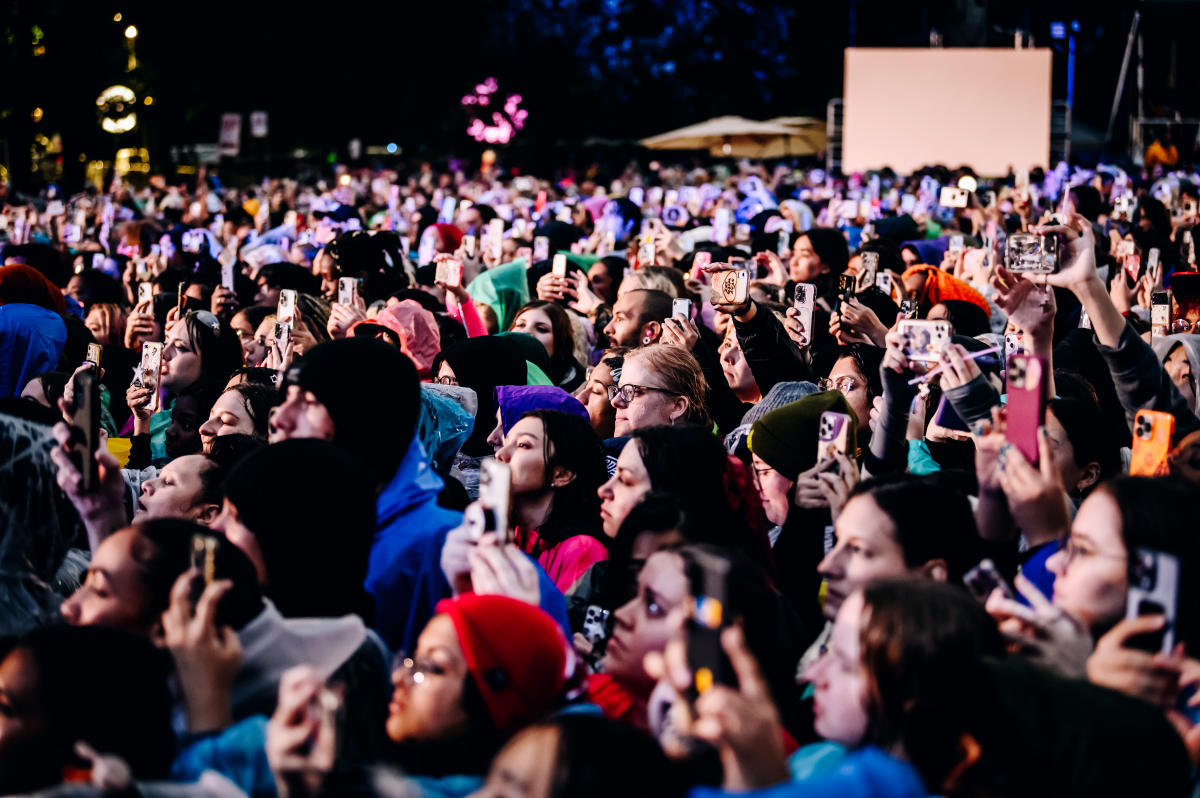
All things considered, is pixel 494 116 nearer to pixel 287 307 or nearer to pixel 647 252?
pixel 647 252

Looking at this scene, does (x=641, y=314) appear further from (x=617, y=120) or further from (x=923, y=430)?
(x=617, y=120)

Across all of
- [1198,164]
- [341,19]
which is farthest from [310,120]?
[1198,164]

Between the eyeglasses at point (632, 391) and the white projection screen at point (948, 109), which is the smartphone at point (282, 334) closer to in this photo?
the eyeglasses at point (632, 391)

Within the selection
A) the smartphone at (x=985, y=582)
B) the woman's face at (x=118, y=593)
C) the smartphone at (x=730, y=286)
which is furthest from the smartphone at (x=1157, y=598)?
the smartphone at (x=730, y=286)

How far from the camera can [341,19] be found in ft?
126

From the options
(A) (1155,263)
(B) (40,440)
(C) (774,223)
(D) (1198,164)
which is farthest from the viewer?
(D) (1198,164)

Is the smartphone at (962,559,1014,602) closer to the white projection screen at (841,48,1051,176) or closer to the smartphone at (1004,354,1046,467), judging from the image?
the smartphone at (1004,354,1046,467)

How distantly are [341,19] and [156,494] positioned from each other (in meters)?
35.8

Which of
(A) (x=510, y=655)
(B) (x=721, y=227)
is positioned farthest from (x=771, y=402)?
(B) (x=721, y=227)

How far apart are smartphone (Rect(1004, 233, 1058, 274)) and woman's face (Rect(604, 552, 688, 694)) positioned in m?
1.50

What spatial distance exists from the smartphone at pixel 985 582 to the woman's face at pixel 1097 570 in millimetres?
110

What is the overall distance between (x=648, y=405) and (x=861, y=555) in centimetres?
203

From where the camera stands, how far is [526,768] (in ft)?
7.52

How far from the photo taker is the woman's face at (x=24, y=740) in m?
2.52
